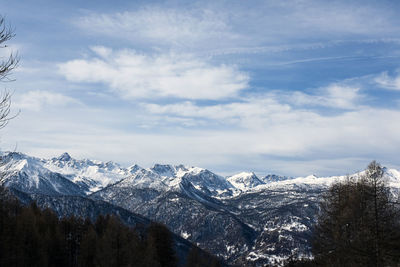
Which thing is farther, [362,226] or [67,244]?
[67,244]

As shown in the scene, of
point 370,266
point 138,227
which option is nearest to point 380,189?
point 370,266

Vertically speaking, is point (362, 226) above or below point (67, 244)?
above

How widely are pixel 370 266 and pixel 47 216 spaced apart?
59669mm

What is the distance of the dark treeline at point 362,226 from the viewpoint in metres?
27.4

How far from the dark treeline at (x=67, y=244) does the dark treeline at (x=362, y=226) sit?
29461mm

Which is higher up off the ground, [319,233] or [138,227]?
[319,233]

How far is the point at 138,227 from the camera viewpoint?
7669 centimetres

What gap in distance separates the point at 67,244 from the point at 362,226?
51.7 meters

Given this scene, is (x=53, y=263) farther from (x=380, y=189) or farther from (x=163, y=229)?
(x=380, y=189)

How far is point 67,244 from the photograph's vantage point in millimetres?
66125

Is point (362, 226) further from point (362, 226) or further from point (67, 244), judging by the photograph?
point (67, 244)

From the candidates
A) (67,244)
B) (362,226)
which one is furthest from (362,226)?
(67,244)

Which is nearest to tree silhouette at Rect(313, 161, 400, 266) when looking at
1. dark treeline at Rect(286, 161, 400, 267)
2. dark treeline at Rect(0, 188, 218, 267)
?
dark treeline at Rect(286, 161, 400, 267)

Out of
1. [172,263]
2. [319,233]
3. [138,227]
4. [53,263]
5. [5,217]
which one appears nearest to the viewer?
[319,233]
